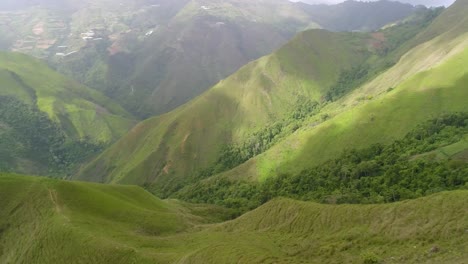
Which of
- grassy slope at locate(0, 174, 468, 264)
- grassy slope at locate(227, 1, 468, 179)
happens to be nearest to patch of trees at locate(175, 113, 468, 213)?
grassy slope at locate(227, 1, 468, 179)

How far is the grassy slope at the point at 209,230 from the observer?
53000mm

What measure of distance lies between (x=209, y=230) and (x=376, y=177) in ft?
235

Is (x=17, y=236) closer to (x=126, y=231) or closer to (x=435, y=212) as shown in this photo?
(x=126, y=231)

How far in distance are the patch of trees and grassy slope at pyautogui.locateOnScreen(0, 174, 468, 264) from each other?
45.5m

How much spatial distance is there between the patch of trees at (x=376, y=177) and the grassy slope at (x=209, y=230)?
149ft

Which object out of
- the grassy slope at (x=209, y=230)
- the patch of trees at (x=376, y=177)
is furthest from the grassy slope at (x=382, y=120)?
the grassy slope at (x=209, y=230)

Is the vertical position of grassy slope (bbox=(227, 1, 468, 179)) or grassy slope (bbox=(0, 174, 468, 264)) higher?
grassy slope (bbox=(0, 174, 468, 264))

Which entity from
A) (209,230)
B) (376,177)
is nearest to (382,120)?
(376,177)

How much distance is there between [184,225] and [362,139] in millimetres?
103332

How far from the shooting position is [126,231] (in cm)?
8838

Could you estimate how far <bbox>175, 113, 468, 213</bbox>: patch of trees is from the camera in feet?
378

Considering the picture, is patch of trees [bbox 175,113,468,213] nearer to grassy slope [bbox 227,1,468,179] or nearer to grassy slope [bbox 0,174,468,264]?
grassy slope [bbox 227,1,468,179]

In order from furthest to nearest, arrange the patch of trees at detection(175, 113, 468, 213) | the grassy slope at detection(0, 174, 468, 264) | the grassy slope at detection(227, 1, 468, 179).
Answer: the grassy slope at detection(227, 1, 468, 179), the patch of trees at detection(175, 113, 468, 213), the grassy slope at detection(0, 174, 468, 264)

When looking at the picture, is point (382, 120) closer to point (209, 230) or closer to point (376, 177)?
point (376, 177)
